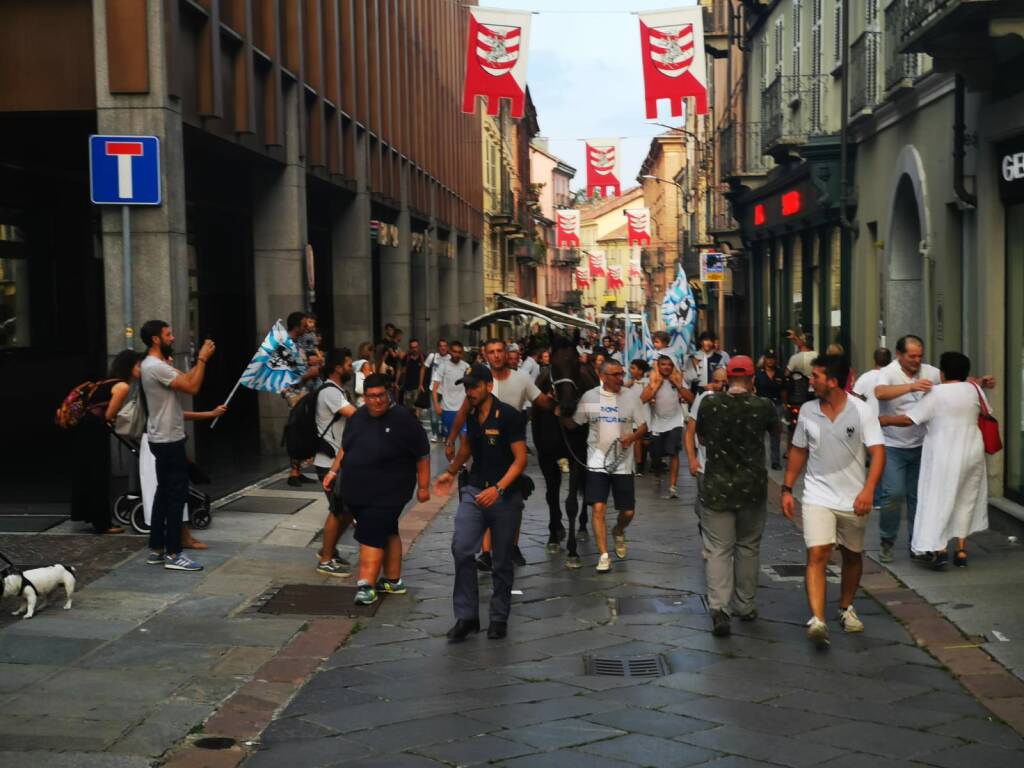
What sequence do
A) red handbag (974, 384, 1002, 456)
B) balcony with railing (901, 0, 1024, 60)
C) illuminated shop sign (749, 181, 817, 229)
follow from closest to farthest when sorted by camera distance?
red handbag (974, 384, 1002, 456), balcony with railing (901, 0, 1024, 60), illuminated shop sign (749, 181, 817, 229)

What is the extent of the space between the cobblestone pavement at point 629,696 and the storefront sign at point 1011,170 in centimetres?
483

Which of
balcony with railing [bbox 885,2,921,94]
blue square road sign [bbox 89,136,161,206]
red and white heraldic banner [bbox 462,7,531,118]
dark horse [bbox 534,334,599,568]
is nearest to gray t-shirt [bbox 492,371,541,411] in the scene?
dark horse [bbox 534,334,599,568]

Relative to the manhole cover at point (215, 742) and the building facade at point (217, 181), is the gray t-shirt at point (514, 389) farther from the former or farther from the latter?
the manhole cover at point (215, 742)

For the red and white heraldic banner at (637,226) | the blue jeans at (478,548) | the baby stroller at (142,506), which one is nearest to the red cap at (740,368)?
the blue jeans at (478,548)

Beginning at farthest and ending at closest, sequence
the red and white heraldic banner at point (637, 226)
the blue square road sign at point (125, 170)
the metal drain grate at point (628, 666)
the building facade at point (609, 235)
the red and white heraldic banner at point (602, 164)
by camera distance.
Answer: the building facade at point (609, 235) < the red and white heraldic banner at point (637, 226) < the red and white heraldic banner at point (602, 164) < the blue square road sign at point (125, 170) < the metal drain grate at point (628, 666)

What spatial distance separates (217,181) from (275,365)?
9484mm

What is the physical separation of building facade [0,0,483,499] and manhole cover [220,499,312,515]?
1530 mm

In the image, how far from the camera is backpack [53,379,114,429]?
10984 millimetres

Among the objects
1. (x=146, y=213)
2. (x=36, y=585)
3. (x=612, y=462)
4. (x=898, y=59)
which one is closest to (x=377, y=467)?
(x=36, y=585)

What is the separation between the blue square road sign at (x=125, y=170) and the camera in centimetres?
1227

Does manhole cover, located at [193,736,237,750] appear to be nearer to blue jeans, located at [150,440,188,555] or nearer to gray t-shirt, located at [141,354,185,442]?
blue jeans, located at [150,440,188,555]

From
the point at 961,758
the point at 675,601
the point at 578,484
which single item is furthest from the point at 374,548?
the point at 961,758

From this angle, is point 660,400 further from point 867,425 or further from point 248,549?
point 867,425

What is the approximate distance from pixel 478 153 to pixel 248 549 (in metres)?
39.9
